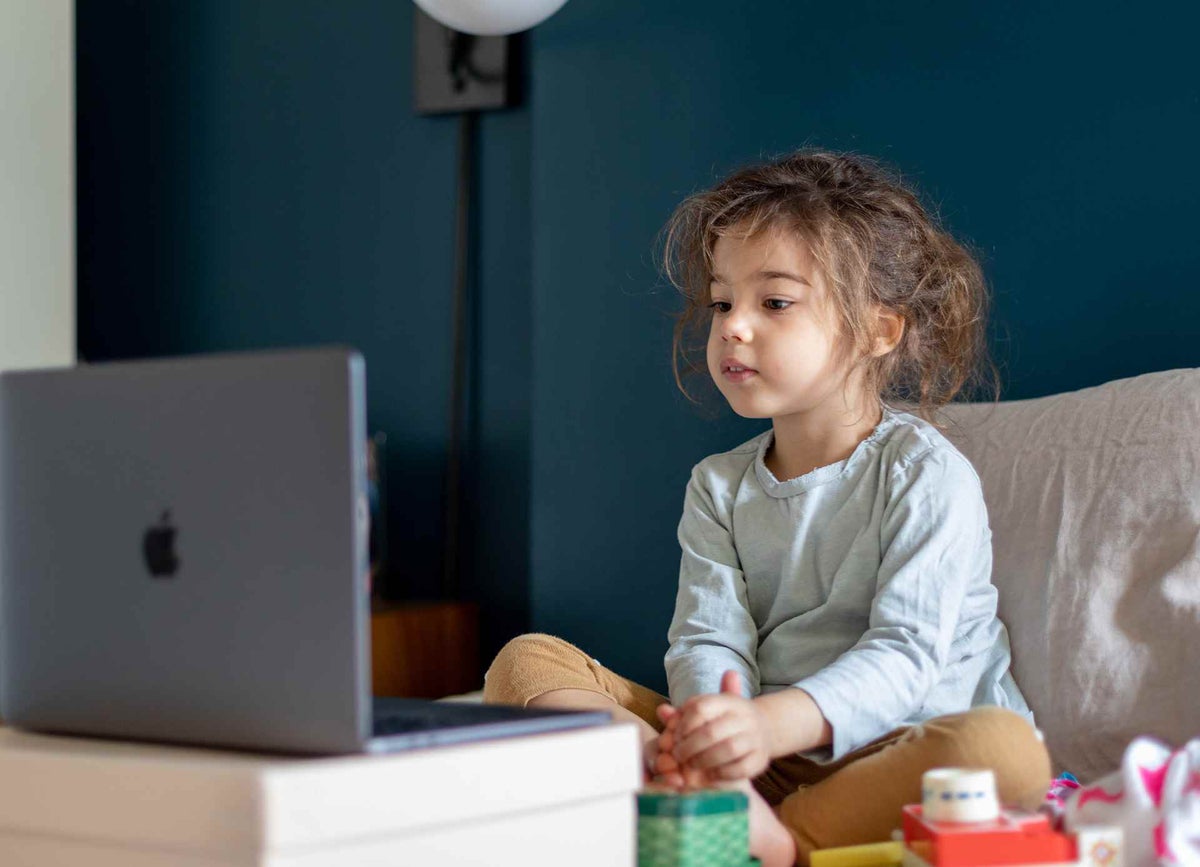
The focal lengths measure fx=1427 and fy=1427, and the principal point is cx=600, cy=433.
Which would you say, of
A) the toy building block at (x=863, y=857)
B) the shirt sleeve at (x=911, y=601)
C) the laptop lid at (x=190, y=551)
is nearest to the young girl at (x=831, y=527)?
the shirt sleeve at (x=911, y=601)

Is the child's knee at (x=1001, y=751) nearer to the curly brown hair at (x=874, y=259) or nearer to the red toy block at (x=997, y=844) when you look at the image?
the red toy block at (x=997, y=844)

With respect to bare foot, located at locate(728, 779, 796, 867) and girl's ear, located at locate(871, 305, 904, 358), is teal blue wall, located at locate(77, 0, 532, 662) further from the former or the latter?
bare foot, located at locate(728, 779, 796, 867)

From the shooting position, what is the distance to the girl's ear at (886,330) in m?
1.46

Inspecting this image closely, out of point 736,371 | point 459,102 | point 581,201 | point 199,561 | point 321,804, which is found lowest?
point 321,804

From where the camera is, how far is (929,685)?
124 cm

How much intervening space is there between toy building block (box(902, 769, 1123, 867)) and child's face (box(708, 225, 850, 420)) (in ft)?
1.77

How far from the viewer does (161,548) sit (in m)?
0.76

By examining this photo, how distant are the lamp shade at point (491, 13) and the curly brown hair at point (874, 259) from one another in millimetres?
347

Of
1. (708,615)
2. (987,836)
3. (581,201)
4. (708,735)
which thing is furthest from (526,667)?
(581,201)

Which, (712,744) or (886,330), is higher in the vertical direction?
(886,330)

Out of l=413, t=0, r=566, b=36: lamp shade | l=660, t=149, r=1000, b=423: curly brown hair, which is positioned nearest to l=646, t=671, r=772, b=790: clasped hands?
l=660, t=149, r=1000, b=423: curly brown hair

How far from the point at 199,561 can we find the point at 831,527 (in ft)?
2.50

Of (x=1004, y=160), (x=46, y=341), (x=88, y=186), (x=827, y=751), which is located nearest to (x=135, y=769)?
(x=827, y=751)

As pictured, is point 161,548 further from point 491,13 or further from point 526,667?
point 491,13
